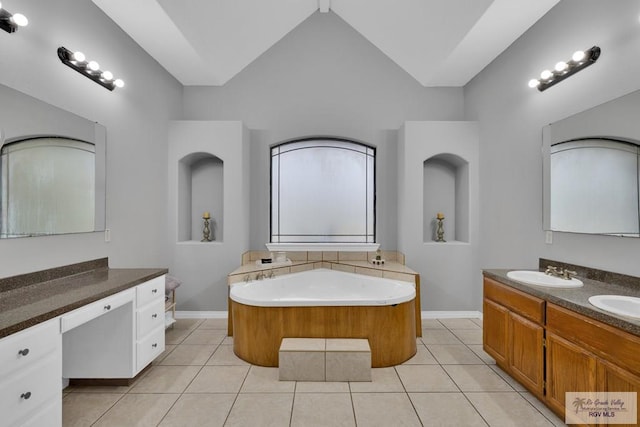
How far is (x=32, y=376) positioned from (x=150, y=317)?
1.01m

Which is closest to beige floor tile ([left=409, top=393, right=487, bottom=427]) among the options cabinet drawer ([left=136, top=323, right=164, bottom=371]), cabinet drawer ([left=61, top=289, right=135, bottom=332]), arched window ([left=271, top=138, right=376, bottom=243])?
cabinet drawer ([left=136, top=323, right=164, bottom=371])

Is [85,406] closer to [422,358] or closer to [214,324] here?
[214,324]

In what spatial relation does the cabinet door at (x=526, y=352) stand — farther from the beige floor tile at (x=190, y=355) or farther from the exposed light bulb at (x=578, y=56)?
the beige floor tile at (x=190, y=355)

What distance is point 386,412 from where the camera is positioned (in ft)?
6.55

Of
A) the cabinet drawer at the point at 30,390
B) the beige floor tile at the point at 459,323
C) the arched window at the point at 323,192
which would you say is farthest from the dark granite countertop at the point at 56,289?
the beige floor tile at the point at 459,323

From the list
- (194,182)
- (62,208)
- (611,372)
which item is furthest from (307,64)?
(611,372)

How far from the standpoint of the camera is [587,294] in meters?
1.90

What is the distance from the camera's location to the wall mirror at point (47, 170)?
184 centimetres

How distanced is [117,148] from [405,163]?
10.2ft

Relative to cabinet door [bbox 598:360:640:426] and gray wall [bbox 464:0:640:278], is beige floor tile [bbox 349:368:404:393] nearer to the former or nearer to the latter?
cabinet door [bbox 598:360:640:426]

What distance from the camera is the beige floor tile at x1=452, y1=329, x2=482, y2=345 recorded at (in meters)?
3.14

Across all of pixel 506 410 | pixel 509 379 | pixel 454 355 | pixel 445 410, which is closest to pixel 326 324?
pixel 445 410

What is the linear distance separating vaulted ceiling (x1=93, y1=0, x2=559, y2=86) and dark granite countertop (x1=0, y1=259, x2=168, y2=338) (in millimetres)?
2182

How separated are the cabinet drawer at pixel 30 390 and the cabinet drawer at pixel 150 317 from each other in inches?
28.4
